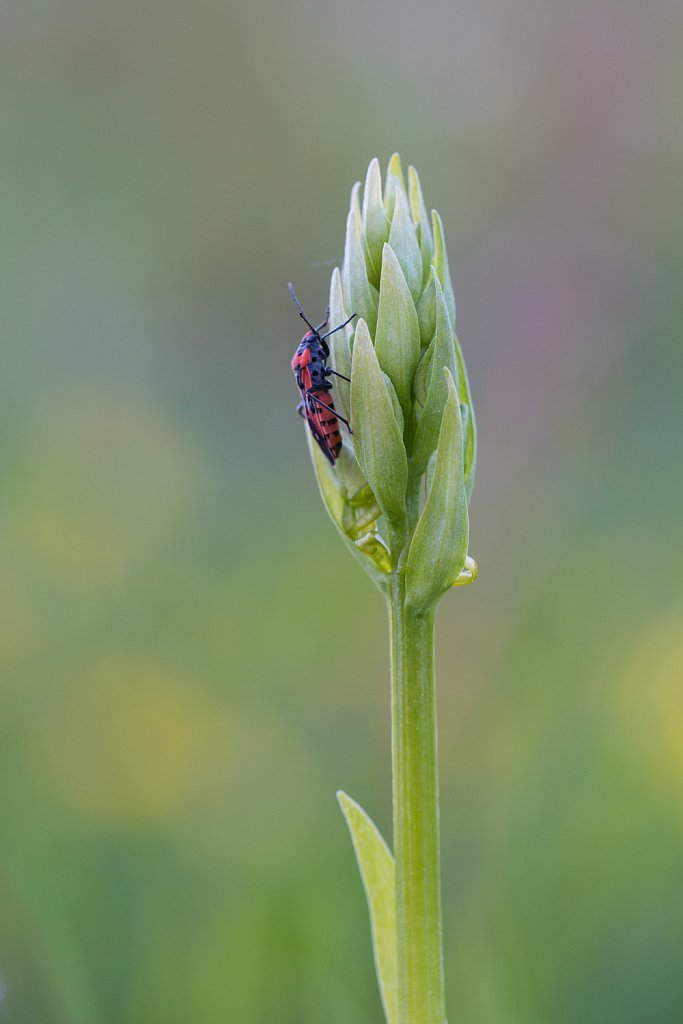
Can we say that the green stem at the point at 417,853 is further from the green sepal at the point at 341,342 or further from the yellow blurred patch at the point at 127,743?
the yellow blurred patch at the point at 127,743

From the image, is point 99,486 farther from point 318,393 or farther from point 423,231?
point 423,231

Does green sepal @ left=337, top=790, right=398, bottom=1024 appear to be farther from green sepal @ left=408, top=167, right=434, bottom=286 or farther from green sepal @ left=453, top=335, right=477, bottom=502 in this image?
green sepal @ left=408, top=167, right=434, bottom=286

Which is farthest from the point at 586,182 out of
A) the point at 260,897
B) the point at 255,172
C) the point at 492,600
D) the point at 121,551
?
the point at 260,897

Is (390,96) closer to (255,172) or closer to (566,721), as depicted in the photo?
(255,172)

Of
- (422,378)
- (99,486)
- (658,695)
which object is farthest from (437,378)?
(99,486)

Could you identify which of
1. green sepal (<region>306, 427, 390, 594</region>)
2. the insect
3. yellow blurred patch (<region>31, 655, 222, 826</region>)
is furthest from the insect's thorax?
yellow blurred patch (<region>31, 655, 222, 826</region>)

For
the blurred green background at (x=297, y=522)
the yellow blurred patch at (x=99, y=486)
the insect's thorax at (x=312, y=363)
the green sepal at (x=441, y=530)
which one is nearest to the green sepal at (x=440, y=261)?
the green sepal at (x=441, y=530)
